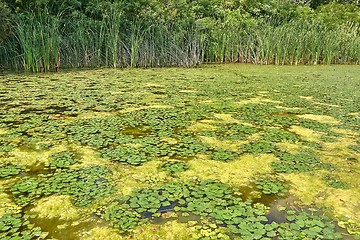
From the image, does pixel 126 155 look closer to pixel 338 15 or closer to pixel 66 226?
pixel 66 226

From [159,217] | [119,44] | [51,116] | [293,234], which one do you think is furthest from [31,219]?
[119,44]

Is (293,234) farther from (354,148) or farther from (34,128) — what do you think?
(34,128)

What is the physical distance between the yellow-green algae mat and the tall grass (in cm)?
231

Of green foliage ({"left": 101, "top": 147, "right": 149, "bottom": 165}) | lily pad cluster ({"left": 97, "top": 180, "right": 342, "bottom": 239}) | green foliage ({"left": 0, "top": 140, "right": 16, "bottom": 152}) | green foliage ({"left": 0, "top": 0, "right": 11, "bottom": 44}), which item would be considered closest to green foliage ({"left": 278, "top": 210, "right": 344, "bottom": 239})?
lily pad cluster ({"left": 97, "top": 180, "right": 342, "bottom": 239})

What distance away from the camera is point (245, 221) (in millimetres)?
1303

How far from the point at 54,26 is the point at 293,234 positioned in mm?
5325

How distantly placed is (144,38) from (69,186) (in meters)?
5.97

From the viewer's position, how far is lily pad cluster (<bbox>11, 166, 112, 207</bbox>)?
146 centimetres

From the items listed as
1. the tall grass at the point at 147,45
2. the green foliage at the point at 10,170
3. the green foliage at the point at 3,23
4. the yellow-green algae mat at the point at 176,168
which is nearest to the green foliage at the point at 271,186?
the yellow-green algae mat at the point at 176,168

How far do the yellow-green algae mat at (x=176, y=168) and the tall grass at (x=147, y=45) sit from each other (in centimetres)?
231

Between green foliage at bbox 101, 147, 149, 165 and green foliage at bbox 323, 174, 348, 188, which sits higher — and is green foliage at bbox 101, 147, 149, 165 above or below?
above

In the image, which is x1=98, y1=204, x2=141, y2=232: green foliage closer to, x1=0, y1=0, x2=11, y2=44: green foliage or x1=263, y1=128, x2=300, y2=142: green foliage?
x1=263, y1=128, x2=300, y2=142: green foliage

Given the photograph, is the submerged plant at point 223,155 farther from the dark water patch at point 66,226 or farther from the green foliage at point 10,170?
the green foliage at point 10,170

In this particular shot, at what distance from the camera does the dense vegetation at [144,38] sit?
5602 mm
